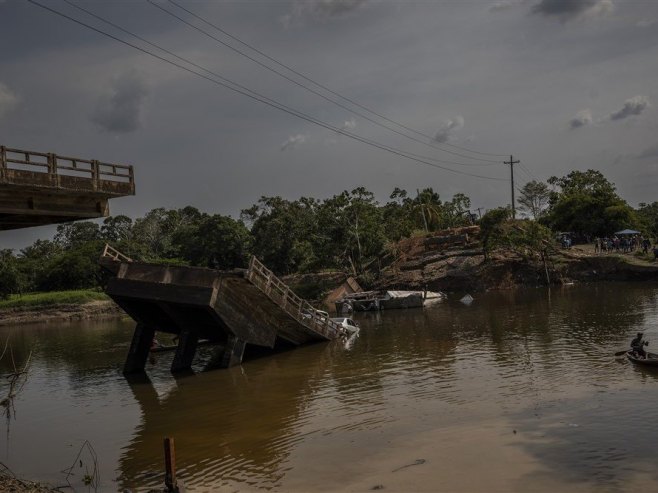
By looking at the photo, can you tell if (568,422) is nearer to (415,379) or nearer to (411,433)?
(411,433)

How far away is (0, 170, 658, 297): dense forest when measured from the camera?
71250 millimetres

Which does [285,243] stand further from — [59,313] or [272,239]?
[59,313]

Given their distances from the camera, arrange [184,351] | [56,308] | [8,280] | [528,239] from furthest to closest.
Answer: [8,280], [56,308], [528,239], [184,351]

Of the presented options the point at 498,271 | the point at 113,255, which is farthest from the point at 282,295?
the point at 498,271

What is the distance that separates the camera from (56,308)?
7431 centimetres

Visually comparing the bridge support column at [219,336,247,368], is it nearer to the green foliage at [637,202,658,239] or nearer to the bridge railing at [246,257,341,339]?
the bridge railing at [246,257,341,339]

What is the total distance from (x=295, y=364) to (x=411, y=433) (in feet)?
44.7

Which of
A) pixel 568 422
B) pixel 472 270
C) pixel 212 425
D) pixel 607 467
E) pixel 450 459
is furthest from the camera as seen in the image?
pixel 472 270

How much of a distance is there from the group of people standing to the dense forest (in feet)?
9.37

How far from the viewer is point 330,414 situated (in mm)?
20125

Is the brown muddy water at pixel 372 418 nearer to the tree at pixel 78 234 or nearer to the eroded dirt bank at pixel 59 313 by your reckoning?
the eroded dirt bank at pixel 59 313

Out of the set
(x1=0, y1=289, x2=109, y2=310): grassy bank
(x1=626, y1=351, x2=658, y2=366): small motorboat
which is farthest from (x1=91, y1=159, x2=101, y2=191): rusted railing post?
(x1=0, y1=289, x2=109, y2=310): grassy bank

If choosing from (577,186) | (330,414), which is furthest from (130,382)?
(577,186)

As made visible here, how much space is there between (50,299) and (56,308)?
1.60m
